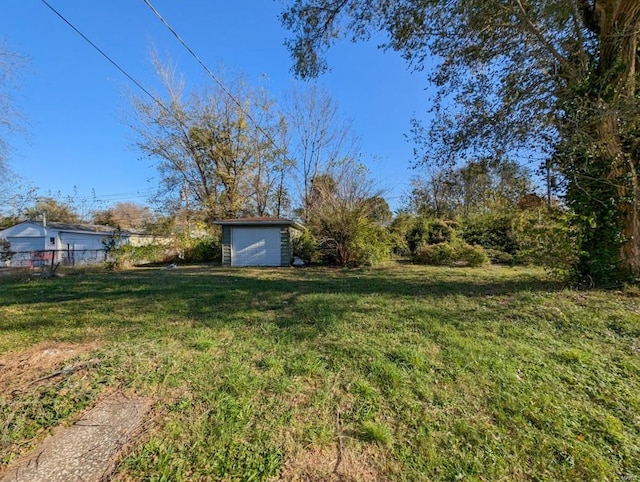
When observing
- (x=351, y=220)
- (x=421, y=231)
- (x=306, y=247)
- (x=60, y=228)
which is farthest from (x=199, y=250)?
(x=60, y=228)

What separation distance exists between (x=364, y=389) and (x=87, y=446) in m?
1.87

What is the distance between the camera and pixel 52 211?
25.2 meters

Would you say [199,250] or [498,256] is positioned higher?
[199,250]

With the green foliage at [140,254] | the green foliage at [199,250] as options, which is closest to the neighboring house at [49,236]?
the green foliage at [140,254]

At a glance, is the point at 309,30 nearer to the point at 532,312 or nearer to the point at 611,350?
the point at 532,312

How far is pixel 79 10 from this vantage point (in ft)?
17.4

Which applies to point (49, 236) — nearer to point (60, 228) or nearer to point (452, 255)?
point (60, 228)

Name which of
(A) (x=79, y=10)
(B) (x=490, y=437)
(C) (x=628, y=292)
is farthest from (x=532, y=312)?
(A) (x=79, y=10)

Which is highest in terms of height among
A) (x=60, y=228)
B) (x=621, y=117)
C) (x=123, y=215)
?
(x=123, y=215)

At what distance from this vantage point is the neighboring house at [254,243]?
1296cm

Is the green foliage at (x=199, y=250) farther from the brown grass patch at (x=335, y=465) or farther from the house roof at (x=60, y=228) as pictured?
the brown grass patch at (x=335, y=465)

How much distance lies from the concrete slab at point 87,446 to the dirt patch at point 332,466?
1025 millimetres

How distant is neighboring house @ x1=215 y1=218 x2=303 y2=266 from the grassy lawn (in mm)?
8469

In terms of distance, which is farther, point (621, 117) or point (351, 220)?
point (351, 220)
